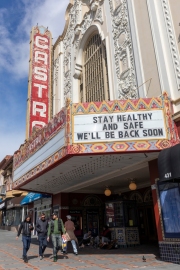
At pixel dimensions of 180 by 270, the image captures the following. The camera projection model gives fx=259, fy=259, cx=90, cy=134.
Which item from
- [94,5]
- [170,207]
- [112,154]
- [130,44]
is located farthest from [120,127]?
[94,5]

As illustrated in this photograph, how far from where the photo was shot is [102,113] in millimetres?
9234

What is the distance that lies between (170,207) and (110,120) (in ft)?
11.8

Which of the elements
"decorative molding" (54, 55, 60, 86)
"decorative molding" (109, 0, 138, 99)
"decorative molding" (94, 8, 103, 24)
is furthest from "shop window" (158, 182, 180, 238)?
"decorative molding" (54, 55, 60, 86)

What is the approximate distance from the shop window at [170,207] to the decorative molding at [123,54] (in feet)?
15.4

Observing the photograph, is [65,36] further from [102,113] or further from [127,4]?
[102,113]

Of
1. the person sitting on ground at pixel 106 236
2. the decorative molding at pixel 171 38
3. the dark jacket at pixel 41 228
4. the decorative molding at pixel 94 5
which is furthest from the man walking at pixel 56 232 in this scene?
the decorative molding at pixel 94 5

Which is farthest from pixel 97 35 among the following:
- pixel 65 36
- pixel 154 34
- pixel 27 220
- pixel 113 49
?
pixel 27 220

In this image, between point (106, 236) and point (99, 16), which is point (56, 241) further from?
point (99, 16)

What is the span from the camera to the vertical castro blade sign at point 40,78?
18.9 metres

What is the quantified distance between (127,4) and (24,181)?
1090 cm

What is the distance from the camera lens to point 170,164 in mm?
7723

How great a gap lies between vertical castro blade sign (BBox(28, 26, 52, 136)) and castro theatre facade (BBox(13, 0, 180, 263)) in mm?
82

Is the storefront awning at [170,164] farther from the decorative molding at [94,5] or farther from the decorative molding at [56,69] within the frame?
the decorative molding at [56,69]

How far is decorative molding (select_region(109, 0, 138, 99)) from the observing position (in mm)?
12484
